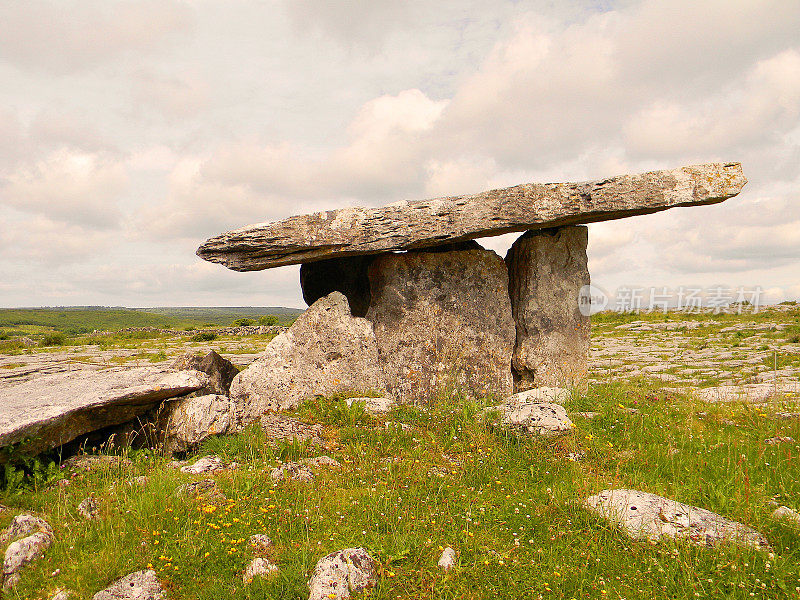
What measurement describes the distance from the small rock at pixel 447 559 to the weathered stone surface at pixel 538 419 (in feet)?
9.34

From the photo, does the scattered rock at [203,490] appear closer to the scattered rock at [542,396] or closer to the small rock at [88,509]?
the small rock at [88,509]

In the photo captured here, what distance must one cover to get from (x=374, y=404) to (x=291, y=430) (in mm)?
1498

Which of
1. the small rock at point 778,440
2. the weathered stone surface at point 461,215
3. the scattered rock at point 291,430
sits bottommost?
the small rock at point 778,440

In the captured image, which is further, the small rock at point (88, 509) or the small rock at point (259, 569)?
the small rock at point (88, 509)

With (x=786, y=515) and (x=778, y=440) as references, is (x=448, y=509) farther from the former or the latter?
(x=778, y=440)

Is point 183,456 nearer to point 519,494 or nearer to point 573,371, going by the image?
point 519,494

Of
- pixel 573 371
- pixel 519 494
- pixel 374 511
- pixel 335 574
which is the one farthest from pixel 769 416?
pixel 335 574

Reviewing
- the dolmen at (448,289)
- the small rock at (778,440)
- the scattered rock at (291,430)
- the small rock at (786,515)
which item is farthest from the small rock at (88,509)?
the small rock at (778,440)

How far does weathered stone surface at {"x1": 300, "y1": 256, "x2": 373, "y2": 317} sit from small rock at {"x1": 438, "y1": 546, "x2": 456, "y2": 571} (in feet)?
27.8

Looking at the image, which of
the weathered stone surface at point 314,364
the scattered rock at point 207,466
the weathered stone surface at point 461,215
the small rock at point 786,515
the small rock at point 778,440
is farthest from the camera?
the weathered stone surface at point 461,215

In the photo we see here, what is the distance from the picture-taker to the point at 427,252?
1098cm

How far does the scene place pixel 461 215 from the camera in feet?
32.0

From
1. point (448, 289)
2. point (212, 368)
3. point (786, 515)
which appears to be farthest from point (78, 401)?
point (786, 515)

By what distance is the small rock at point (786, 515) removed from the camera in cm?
481
